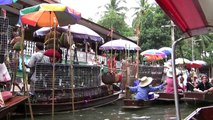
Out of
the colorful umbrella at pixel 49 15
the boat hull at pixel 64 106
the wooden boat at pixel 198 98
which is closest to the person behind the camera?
the colorful umbrella at pixel 49 15

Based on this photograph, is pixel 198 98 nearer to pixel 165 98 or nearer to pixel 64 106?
pixel 165 98

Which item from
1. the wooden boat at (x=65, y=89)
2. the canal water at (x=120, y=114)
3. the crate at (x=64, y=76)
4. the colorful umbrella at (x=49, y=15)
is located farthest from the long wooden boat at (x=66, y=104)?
the colorful umbrella at (x=49, y=15)

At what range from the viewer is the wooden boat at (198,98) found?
11.0m

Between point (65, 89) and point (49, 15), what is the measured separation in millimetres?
2265

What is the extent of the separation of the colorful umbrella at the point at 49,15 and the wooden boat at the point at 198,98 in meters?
4.88

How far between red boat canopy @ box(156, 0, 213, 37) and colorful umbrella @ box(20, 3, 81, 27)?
5.18 metres

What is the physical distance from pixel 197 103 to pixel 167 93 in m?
1.53

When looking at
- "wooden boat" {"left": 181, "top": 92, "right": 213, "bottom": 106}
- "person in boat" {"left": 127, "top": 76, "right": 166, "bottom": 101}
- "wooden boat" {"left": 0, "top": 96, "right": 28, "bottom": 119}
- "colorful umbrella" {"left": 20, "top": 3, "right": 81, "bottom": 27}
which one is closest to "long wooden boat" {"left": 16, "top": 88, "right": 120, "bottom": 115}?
"wooden boat" {"left": 0, "top": 96, "right": 28, "bottom": 119}

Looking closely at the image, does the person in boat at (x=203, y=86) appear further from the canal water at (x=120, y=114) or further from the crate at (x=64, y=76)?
the crate at (x=64, y=76)

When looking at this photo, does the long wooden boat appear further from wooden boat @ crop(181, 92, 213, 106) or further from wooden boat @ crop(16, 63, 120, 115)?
wooden boat @ crop(181, 92, 213, 106)

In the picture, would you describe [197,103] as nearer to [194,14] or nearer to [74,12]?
[74,12]

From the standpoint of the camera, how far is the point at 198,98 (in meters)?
11.2

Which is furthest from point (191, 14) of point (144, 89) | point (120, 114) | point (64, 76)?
point (144, 89)

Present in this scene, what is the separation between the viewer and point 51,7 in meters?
8.12
